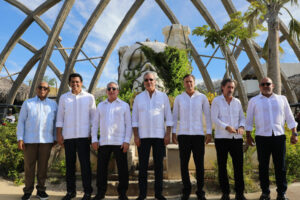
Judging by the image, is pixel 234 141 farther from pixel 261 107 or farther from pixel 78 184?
pixel 78 184

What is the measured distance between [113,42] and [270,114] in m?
12.6

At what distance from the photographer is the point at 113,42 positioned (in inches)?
592

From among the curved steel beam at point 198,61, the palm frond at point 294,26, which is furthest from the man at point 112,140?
the curved steel beam at point 198,61

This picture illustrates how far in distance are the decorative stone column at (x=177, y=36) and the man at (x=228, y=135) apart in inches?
177

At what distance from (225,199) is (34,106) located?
309 centimetres

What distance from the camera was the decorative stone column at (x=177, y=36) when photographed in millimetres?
8029

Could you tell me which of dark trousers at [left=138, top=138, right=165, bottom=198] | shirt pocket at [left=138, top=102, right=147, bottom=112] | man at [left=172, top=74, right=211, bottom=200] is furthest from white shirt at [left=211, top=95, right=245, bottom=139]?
shirt pocket at [left=138, top=102, right=147, bottom=112]

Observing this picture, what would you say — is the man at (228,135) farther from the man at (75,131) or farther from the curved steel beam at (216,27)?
the curved steel beam at (216,27)

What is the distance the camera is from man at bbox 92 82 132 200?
360 centimetres

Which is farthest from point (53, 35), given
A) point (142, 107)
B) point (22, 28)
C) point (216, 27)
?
point (142, 107)

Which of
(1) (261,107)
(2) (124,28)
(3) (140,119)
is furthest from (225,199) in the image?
(2) (124,28)

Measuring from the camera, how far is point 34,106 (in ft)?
12.9

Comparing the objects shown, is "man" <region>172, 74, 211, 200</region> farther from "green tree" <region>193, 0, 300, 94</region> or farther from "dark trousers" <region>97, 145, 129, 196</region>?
"green tree" <region>193, 0, 300, 94</region>

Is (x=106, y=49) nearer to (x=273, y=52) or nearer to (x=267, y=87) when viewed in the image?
(x=273, y=52)
